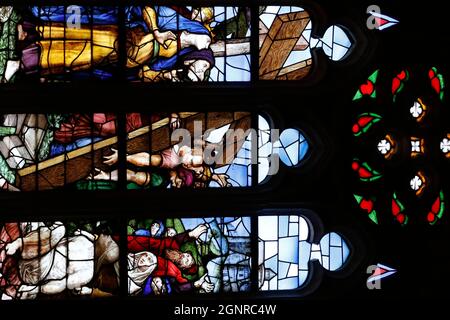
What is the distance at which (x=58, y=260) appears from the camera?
7.11m

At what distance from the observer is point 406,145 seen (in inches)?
301

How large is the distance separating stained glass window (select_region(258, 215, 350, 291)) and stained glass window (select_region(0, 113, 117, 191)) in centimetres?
145

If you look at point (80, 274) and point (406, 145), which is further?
point (406, 145)

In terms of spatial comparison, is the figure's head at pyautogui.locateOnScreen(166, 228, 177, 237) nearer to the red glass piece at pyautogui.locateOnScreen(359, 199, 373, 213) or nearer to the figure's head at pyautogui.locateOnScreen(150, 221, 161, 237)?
the figure's head at pyautogui.locateOnScreen(150, 221, 161, 237)

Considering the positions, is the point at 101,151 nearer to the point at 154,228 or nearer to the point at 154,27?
the point at 154,228

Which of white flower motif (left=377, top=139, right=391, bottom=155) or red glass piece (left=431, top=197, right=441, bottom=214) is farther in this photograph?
red glass piece (left=431, top=197, right=441, bottom=214)

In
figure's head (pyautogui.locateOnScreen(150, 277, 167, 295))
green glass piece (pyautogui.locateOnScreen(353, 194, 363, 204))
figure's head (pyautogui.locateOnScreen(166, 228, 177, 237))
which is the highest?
green glass piece (pyautogui.locateOnScreen(353, 194, 363, 204))

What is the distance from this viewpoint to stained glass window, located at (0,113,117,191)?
23.2 feet

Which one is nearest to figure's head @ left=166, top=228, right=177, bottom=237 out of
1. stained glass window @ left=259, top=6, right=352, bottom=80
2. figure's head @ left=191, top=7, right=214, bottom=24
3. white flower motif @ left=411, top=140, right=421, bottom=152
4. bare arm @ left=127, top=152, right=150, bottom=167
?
bare arm @ left=127, top=152, right=150, bottom=167

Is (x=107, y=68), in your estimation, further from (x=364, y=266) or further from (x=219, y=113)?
(x=364, y=266)

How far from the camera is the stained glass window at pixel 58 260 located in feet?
23.2

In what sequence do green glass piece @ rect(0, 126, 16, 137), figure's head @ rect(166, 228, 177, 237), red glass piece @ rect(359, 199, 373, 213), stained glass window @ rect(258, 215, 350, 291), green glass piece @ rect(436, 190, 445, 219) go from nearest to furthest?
green glass piece @ rect(0, 126, 16, 137)
figure's head @ rect(166, 228, 177, 237)
stained glass window @ rect(258, 215, 350, 291)
red glass piece @ rect(359, 199, 373, 213)
green glass piece @ rect(436, 190, 445, 219)

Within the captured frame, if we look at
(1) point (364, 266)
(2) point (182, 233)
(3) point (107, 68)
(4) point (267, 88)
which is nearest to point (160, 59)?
(3) point (107, 68)
